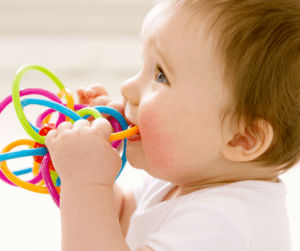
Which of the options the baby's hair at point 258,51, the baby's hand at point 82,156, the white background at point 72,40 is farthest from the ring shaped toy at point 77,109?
the white background at point 72,40

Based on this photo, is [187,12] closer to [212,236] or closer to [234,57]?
[234,57]

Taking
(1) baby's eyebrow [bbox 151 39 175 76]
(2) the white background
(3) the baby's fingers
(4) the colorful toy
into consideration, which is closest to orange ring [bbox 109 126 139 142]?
(4) the colorful toy

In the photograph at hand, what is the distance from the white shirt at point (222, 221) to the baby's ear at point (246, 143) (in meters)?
0.06

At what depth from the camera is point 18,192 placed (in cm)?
117

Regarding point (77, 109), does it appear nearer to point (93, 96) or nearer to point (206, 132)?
point (93, 96)

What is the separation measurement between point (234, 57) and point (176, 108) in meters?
0.12

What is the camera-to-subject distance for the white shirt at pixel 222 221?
63 cm

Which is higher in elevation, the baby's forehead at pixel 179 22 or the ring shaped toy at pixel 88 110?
the baby's forehead at pixel 179 22

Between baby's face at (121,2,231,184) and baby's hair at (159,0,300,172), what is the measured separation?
2 centimetres

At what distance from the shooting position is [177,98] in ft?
2.23

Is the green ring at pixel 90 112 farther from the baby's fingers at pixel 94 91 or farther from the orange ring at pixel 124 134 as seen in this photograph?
the baby's fingers at pixel 94 91

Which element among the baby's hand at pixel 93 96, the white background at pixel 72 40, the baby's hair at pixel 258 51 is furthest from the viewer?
the white background at pixel 72 40

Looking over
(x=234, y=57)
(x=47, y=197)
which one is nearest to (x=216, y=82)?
(x=234, y=57)

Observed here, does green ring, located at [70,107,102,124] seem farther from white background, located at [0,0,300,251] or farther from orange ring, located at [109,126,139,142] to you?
white background, located at [0,0,300,251]
